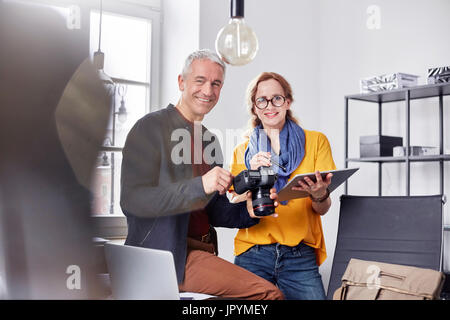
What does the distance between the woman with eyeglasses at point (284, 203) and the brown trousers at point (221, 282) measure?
16.5 inches

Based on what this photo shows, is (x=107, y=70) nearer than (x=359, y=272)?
Yes

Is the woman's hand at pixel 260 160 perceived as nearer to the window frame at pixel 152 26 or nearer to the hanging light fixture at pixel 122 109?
the hanging light fixture at pixel 122 109

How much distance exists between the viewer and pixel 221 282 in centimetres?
151

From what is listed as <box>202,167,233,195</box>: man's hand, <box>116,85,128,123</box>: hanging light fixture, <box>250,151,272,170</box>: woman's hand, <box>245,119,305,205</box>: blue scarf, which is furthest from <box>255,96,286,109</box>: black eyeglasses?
<box>116,85,128,123</box>: hanging light fixture

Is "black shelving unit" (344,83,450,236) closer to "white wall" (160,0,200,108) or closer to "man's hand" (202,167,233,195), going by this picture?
"white wall" (160,0,200,108)

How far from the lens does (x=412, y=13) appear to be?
3285 mm

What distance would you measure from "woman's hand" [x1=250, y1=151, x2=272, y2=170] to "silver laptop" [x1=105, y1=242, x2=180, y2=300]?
76 cm

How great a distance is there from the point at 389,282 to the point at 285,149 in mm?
875

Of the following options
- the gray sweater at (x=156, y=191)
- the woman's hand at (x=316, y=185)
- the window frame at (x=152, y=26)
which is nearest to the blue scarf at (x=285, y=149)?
the woman's hand at (x=316, y=185)

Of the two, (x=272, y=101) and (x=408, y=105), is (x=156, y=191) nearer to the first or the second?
(x=272, y=101)

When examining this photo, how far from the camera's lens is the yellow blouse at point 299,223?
6.44 ft
